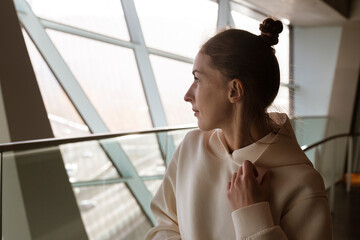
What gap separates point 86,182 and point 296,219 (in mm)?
2562

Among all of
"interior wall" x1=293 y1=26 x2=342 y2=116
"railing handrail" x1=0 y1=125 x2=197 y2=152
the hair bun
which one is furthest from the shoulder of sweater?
"interior wall" x1=293 y1=26 x2=342 y2=116

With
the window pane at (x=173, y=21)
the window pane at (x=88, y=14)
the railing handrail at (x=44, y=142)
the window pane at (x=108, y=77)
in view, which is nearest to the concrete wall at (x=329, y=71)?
the window pane at (x=173, y=21)

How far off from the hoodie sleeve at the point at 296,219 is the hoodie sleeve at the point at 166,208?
1.07 ft

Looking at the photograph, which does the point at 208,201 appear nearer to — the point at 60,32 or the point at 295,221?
the point at 295,221

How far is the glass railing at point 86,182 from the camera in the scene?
2.69 meters

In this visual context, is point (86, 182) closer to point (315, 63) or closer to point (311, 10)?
point (311, 10)

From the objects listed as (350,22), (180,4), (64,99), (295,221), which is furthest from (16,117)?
(350,22)

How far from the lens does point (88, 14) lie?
7250 mm

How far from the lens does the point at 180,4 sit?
859 centimetres

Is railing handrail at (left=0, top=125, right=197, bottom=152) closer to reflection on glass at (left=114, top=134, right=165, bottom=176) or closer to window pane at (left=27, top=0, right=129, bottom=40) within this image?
reflection on glass at (left=114, top=134, right=165, bottom=176)

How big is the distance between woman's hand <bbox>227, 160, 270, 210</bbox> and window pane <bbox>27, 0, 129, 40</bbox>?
5.87m

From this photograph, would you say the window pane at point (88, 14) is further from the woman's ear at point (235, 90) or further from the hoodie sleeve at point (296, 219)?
the hoodie sleeve at point (296, 219)

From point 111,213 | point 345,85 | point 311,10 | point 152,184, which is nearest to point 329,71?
point 345,85

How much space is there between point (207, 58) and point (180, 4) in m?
7.48
